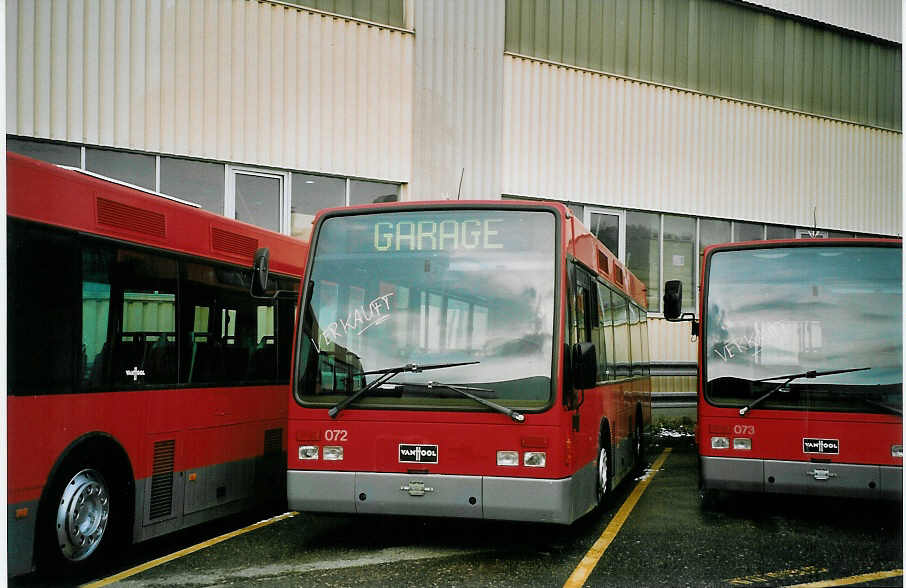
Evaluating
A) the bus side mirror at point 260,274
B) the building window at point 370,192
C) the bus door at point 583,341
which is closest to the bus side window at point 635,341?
the bus door at point 583,341

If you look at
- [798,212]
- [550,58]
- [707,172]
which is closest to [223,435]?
[550,58]

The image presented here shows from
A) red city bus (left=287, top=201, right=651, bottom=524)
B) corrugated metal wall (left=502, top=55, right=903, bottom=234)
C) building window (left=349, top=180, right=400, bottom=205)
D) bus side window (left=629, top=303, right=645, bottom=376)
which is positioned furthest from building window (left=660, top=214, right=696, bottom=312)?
red city bus (left=287, top=201, right=651, bottom=524)

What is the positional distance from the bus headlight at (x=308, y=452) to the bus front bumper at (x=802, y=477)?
13.0 feet

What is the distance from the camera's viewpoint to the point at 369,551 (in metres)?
8.34

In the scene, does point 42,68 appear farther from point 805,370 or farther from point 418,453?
point 805,370

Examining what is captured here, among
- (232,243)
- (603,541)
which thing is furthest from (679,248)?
(232,243)

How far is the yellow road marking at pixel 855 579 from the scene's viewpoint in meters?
7.12

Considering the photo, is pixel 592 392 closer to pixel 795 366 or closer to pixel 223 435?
pixel 795 366

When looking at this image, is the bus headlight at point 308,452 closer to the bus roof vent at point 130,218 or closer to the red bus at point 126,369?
the red bus at point 126,369

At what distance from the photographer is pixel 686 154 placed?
19703 millimetres

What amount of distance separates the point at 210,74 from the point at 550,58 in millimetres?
6213

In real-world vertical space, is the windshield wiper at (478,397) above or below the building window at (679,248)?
below

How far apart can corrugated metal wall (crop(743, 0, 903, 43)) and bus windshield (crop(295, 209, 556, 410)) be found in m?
13.9

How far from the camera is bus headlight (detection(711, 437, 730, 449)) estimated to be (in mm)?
9960
